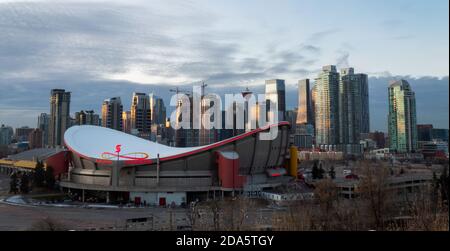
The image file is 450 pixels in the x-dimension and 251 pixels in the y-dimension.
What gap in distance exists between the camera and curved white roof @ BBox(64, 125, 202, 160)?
95.2 ft

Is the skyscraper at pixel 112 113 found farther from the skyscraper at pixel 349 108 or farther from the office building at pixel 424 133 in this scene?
the office building at pixel 424 133

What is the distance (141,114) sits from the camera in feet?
265

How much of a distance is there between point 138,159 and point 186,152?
11.4 feet

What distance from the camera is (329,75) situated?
271 feet

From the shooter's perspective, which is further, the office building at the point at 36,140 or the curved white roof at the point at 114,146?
the office building at the point at 36,140

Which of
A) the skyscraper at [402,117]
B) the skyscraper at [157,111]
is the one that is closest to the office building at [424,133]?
the skyscraper at [402,117]

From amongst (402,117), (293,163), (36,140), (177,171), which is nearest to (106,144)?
(177,171)

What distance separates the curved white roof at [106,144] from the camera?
29.0m

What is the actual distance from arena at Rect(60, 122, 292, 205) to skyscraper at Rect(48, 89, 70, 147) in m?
50.3

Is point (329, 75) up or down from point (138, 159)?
up

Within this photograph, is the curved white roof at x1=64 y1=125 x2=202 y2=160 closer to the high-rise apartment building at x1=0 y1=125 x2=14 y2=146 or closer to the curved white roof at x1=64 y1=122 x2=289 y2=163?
the curved white roof at x1=64 y1=122 x2=289 y2=163

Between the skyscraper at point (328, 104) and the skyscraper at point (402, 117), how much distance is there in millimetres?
10904
